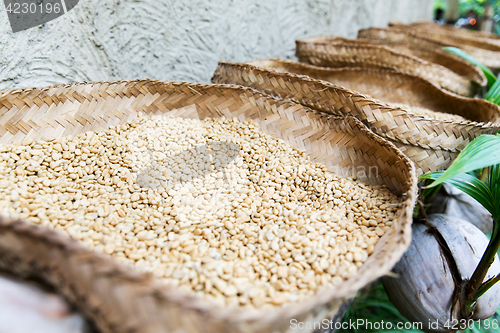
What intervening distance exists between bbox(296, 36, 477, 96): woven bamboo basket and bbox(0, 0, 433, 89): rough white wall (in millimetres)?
334

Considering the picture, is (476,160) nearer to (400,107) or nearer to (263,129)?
(400,107)

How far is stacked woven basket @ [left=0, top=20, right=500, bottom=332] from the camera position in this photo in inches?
15.4

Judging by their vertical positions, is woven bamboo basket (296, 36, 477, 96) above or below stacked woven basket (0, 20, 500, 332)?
above

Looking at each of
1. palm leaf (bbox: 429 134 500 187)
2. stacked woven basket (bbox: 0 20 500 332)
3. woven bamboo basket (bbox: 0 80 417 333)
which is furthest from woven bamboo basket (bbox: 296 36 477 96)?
palm leaf (bbox: 429 134 500 187)

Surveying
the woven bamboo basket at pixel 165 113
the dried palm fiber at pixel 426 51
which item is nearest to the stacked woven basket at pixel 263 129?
the woven bamboo basket at pixel 165 113

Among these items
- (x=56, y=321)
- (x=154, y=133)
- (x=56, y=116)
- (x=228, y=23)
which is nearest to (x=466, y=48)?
(x=228, y=23)

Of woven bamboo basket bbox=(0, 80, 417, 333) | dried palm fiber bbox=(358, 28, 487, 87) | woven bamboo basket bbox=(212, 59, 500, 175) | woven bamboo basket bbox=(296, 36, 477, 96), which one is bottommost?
woven bamboo basket bbox=(0, 80, 417, 333)

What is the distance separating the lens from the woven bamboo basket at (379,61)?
1.47 metres

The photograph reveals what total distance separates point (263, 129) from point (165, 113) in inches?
13.9

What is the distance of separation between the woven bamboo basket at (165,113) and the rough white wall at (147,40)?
0.20m

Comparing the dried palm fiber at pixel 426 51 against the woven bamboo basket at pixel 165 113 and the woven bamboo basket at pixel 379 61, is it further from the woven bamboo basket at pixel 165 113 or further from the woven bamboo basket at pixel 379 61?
the woven bamboo basket at pixel 165 113

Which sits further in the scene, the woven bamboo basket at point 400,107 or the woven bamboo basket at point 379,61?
the woven bamboo basket at point 379,61

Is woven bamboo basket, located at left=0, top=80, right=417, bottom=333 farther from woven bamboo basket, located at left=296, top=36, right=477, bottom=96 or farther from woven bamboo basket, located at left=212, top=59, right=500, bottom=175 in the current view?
woven bamboo basket, located at left=296, top=36, right=477, bottom=96

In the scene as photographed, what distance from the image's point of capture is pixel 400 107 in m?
1.04
